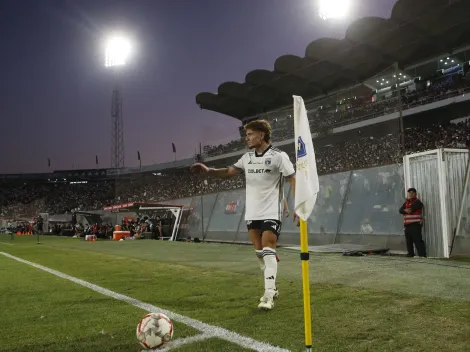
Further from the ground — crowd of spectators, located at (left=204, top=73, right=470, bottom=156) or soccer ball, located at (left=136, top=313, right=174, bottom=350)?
crowd of spectators, located at (left=204, top=73, right=470, bottom=156)

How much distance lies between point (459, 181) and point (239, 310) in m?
7.91

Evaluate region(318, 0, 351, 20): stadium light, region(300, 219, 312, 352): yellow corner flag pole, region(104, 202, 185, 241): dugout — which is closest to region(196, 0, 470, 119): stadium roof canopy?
region(318, 0, 351, 20): stadium light

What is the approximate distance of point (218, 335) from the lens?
341 cm

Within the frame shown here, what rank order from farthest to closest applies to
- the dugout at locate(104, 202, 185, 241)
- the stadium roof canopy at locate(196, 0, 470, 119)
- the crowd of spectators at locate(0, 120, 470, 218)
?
1. the stadium roof canopy at locate(196, 0, 470, 119)
2. the dugout at locate(104, 202, 185, 241)
3. the crowd of spectators at locate(0, 120, 470, 218)

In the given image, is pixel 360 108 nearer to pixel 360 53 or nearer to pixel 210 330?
pixel 360 53

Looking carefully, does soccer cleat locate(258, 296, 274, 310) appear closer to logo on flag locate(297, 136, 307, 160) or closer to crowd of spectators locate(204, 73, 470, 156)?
logo on flag locate(297, 136, 307, 160)

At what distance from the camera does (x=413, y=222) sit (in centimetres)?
1012

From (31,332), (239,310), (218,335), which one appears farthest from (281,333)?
(31,332)

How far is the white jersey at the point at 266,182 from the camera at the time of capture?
16.2ft

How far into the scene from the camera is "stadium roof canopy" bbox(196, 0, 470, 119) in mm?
27938

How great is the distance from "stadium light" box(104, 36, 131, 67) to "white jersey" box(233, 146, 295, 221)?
3031 cm

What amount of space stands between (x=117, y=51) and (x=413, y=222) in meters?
28.3

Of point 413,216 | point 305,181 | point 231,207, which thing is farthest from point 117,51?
point 305,181

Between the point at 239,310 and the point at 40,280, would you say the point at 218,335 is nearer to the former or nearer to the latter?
the point at 239,310
